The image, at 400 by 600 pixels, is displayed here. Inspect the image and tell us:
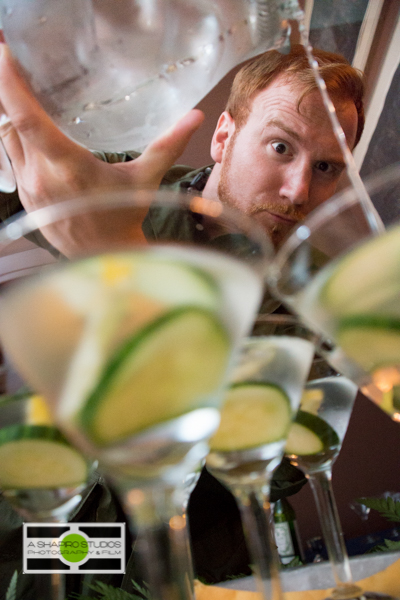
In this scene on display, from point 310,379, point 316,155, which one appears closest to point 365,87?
point 316,155

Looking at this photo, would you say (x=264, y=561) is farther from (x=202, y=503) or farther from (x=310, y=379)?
(x=202, y=503)

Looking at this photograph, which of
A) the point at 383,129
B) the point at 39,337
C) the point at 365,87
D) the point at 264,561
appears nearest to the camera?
the point at 39,337

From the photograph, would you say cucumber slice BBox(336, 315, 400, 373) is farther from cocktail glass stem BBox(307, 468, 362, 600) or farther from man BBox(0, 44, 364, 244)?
man BBox(0, 44, 364, 244)

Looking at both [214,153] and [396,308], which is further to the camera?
[214,153]

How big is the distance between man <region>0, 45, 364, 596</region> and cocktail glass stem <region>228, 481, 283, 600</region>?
0.59 metres

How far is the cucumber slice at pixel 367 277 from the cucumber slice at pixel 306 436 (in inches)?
11.6

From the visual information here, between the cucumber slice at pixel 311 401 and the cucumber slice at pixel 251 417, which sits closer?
the cucumber slice at pixel 251 417

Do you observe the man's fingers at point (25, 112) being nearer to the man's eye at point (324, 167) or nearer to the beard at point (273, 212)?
the beard at point (273, 212)

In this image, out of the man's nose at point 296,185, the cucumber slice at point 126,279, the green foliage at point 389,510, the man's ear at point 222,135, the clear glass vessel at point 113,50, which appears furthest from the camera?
the man's ear at point 222,135

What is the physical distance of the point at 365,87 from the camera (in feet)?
4.87

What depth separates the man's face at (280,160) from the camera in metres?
1.23

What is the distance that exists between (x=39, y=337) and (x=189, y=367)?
0.30ft

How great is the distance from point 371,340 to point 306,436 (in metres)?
0.29

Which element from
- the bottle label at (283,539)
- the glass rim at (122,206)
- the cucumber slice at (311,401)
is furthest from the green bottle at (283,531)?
the glass rim at (122,206)
